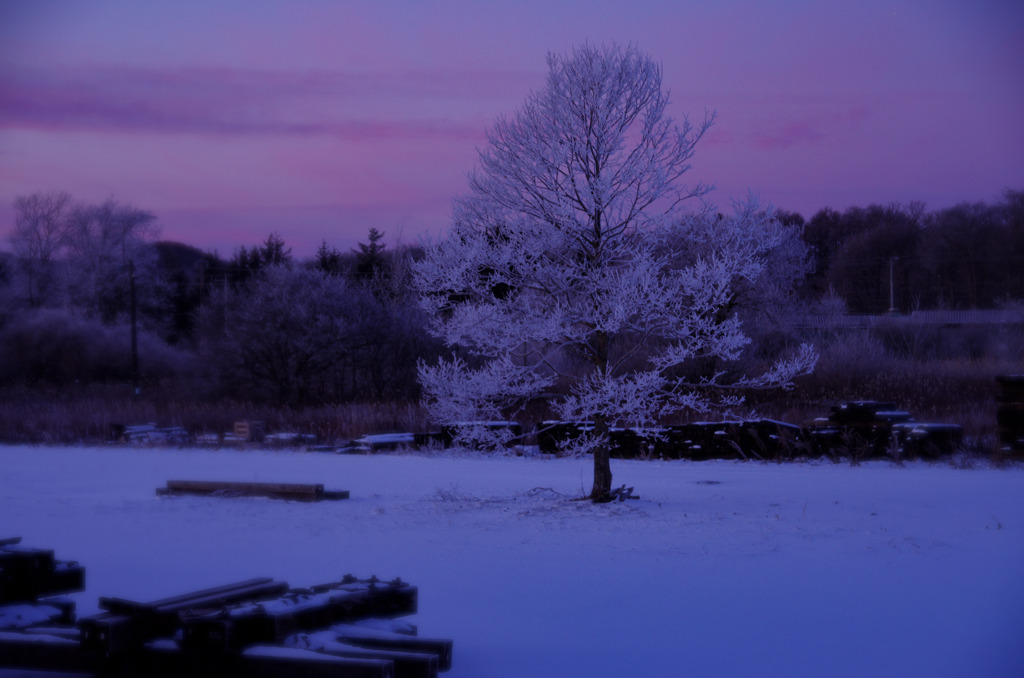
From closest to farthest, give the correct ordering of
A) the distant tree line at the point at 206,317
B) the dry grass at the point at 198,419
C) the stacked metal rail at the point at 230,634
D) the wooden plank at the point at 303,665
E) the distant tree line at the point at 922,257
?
1. the wooden plank at the point at 303,665
2. the stacked metal rail at the point at 230,634
3. the dry grass at the point at 198,419
4. the distant tree line at the point at 206,317
5. the distant tree line at the point at 922,257

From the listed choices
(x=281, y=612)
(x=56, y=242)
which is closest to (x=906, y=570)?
(x=281, y=612)

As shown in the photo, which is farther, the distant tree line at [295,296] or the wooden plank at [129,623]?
the distant tree line at [295,296]

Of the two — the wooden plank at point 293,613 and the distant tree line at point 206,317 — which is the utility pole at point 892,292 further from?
the wooden plank at point 293,613

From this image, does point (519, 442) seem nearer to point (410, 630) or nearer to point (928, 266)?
point (410, 630)

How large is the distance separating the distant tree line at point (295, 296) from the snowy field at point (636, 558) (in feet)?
48.5

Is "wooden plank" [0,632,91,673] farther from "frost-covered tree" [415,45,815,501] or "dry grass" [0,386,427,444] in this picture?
"dry grass" [0,386,427,444]

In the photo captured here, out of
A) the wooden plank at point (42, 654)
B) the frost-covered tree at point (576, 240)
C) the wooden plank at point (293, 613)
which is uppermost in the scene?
the frost-covered tree at point (576, 240)

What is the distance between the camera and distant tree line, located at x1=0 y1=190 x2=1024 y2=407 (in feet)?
111

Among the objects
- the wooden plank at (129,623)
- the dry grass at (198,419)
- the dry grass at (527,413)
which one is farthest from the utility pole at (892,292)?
the wooden plank at (129,623)

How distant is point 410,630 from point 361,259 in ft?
199

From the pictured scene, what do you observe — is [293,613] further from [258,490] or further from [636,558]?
[258,490]

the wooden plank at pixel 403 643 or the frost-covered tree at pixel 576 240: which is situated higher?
the frost-covered tree at pixel 576 240

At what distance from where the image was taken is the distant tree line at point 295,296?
Result: 33.9 meters

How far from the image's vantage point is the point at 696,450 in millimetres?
18719
